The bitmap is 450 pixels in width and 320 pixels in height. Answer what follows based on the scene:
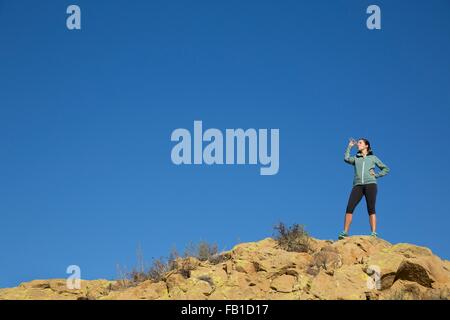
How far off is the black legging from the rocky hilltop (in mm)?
920

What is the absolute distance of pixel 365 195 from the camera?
18.1m

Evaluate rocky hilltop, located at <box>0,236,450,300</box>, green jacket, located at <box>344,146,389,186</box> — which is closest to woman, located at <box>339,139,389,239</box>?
green jacket, located at <box>344,146,389,186</box>

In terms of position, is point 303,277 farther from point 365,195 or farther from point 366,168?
point 366,168

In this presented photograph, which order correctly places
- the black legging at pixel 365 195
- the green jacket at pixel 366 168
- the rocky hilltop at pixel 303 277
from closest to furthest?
the rocky hilltop at pixel 303 277 < the black legging at pixel 365 195 < the green jacket at pixel 366 168

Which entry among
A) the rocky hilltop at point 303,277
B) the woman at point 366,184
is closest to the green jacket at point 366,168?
the woman at point 366,184

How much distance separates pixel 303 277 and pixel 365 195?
161 inches

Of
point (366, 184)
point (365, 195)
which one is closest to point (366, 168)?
point (366, 184)

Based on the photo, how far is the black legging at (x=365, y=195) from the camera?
17.9m

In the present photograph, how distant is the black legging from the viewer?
704 inches

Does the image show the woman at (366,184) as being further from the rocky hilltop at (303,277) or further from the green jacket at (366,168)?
the rocky hilltop at (303,277)

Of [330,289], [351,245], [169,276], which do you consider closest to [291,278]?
[330,289]
